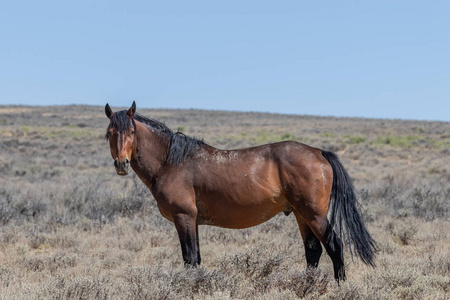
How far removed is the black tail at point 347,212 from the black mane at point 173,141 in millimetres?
1555

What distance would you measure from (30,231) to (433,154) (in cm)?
2544

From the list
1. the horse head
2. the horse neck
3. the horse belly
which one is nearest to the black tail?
the horse belly

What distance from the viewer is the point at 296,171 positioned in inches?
188

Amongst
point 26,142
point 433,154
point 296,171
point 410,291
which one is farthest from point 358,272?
point 26,142

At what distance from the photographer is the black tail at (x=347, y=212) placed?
4980mm

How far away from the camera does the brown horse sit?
466 cm

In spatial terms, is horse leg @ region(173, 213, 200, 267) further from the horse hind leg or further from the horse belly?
the horse hind leg

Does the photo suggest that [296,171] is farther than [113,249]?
No

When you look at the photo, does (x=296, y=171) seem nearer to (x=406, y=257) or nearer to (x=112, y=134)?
(x=112, y=134)

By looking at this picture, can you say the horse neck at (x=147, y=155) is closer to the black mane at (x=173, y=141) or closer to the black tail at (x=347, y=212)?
the black mane at (x=173, y=141)

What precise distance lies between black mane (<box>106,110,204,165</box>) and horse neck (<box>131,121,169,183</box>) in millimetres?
102

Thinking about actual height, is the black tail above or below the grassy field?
above

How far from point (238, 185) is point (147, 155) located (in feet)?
3.65

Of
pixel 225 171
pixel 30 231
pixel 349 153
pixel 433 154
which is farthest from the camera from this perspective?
pixel 349 153
